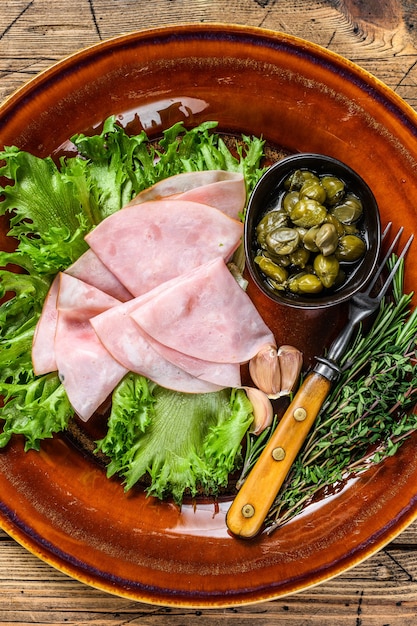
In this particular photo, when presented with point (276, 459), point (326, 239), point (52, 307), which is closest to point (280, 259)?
point (326, 239)

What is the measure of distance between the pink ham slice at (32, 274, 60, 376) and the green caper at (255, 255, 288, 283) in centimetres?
62

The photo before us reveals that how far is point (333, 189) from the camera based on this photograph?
5.32 feet

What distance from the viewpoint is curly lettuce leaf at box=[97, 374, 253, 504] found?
173cm

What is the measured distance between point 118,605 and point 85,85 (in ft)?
5.61

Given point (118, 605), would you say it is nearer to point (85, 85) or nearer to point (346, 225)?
point (346, 225)

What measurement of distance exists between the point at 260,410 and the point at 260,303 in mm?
349

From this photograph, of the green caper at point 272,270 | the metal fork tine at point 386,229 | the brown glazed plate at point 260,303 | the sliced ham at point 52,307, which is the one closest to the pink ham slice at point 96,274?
the sliced ham at point 52,307

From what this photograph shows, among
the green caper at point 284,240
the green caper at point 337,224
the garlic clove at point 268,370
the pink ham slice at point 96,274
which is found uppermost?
the green caper at point 337,224

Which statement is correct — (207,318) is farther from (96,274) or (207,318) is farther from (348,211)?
(348,211)

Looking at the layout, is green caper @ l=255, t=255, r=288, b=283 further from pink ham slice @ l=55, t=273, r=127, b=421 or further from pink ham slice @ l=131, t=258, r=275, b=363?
pink ham slice @ l=55, t=273, r=127, b=421

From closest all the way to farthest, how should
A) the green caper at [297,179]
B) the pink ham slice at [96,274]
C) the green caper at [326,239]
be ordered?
the green caper at [326,239] → the green caper at [297,179] → the pink ham slice at [96,274]

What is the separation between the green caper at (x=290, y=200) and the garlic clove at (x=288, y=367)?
1.45ft

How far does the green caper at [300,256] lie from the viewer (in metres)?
1.59

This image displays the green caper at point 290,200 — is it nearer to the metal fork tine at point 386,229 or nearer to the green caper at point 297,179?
the green caper at point 297,179
